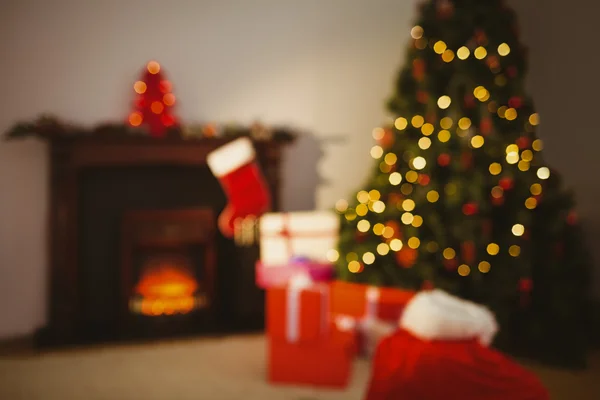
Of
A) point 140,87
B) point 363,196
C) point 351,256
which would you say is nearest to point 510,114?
point 363,196

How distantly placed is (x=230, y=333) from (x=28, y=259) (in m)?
1.35

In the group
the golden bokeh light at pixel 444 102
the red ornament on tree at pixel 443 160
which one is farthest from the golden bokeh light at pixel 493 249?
the golden bokeh light at pixel 444 102

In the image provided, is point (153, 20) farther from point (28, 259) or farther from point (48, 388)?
point (48, 388)

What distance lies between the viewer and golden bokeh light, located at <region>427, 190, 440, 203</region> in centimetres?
320

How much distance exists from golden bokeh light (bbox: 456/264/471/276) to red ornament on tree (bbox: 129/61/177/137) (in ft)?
6.38

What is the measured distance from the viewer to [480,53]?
319 centimetres

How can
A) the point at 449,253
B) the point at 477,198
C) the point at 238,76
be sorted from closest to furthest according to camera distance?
the point at 477,198 < the point at 449,253 < the point at 238,76

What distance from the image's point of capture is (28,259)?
11.5 ft

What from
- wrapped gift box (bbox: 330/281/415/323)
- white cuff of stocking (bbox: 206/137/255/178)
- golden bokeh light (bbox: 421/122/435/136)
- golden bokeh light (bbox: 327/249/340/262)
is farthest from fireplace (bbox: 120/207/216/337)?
golden bokeh light (bbox: 421/122/435/136)

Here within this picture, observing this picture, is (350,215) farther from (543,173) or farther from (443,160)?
(543,173)

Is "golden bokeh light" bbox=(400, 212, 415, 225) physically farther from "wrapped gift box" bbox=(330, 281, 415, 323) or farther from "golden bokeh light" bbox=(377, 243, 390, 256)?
"wrapped gift box" bbox=(330, 281, 415, 323)

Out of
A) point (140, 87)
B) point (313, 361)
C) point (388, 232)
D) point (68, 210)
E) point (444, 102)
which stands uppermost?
point (140, 87)

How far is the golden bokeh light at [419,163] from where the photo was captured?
10.6 feet

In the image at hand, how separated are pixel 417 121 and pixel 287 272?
46.5 inches
